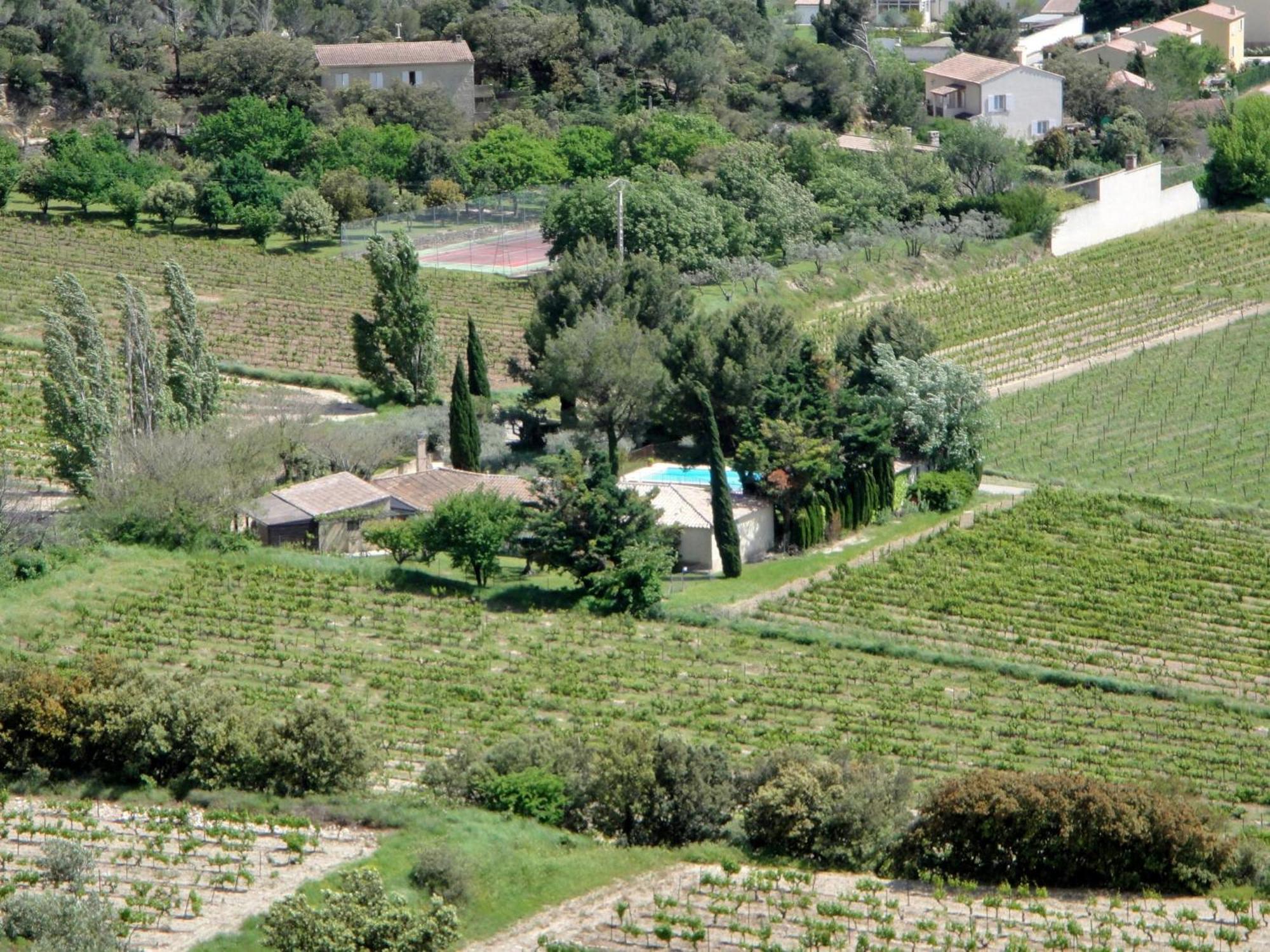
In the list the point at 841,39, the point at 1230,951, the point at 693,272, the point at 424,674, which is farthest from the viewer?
the point at 841,39

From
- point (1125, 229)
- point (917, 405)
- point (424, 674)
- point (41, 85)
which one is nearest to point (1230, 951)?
point (424, 674)

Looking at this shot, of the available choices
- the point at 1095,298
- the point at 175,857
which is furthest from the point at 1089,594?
the point at 1095,298

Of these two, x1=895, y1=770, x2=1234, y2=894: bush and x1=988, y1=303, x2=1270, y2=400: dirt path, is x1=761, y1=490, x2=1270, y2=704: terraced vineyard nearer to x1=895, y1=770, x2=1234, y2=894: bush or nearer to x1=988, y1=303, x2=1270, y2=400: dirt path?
x1=895, y1=770, x2=1234, y2=894: bush

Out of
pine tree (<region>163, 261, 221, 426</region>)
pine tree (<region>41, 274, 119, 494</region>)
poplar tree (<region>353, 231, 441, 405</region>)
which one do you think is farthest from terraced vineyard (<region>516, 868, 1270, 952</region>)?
poplar tree (<region>353, 231, 441, 405</region>)

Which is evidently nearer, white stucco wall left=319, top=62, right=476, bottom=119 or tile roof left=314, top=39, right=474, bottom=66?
white stucco wall left=319, top=62, right=476, bottom=119

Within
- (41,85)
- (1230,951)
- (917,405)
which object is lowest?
(1230,951)

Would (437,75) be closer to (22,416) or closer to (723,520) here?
(22,416)

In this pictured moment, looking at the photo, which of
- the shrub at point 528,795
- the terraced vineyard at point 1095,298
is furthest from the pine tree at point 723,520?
the terraced vineyard at point 1095,298

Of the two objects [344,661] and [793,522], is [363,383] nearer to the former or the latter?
[793,522]
